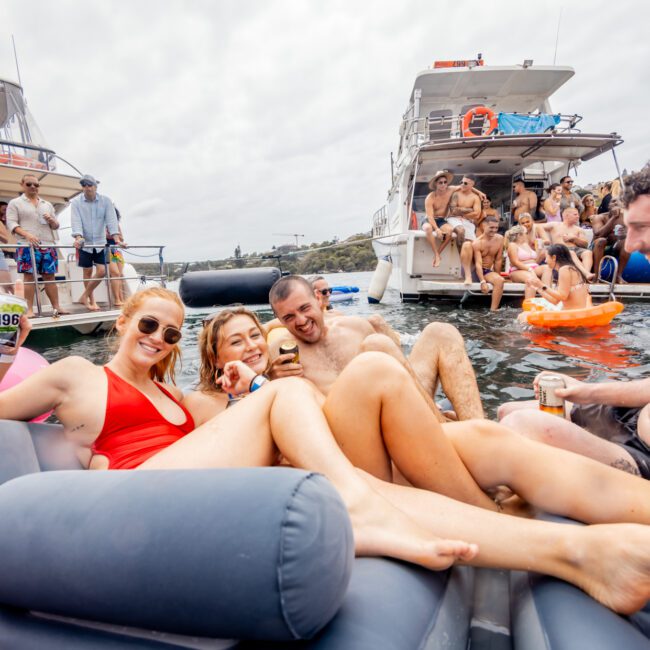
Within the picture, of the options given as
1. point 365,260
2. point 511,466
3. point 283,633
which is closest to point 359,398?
point 511,466

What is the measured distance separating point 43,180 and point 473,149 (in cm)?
912

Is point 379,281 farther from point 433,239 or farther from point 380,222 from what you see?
point 380,222

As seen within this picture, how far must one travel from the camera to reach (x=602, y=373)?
12.9 feet

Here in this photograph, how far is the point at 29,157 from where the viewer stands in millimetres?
8625

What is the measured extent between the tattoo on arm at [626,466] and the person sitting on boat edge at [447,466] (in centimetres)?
27

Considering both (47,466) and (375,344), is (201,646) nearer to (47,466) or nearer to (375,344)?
(47,466)

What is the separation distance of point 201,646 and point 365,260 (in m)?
44.0

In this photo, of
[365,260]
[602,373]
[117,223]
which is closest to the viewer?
[602,373]

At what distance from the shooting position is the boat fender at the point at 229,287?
240 inches

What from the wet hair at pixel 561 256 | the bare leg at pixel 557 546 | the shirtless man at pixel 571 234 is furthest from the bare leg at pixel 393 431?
the shirtless man at pixel 571 234

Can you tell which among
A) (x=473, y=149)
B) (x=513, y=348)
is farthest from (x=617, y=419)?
(x=473, y=149)

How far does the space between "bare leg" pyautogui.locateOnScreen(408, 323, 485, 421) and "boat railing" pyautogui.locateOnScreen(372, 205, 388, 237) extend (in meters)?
11.9

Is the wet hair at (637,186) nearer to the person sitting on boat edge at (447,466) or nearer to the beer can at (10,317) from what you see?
the person sitting on boat edge at (447,466)

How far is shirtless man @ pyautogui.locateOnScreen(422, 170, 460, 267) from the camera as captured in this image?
29.6ft
